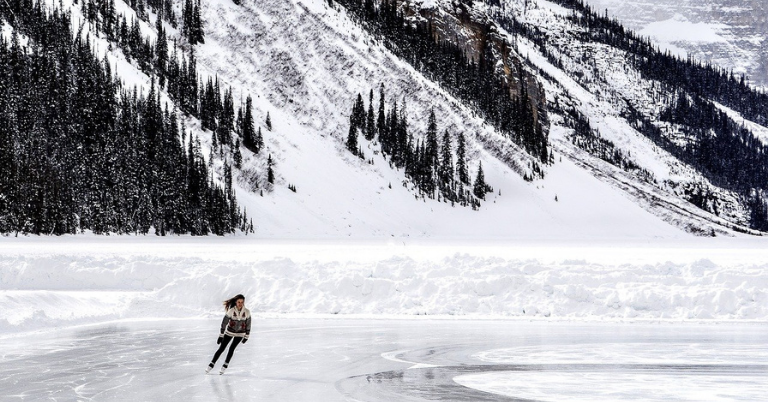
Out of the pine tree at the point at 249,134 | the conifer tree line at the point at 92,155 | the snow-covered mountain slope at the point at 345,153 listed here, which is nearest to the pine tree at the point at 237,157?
the snow-covered mountain slope at the point at 345,153

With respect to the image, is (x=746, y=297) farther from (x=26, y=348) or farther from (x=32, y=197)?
(x=32, y=197)

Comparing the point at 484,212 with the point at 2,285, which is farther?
the point at 484,212

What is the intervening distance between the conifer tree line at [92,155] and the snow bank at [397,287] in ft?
172

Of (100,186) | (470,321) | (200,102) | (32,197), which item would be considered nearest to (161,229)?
(100,186)

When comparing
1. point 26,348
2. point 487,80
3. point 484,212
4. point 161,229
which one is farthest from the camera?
point 487,80

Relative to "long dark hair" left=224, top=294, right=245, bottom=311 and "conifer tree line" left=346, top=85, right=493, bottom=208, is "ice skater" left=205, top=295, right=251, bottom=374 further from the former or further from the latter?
"conifer tree line" left=346, top=85, right=493, bottom=208

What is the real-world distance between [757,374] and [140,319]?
20.2m

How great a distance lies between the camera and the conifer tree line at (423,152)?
117 m

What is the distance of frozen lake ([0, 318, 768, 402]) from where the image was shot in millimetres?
13695

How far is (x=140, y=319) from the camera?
A: 26.7 meters

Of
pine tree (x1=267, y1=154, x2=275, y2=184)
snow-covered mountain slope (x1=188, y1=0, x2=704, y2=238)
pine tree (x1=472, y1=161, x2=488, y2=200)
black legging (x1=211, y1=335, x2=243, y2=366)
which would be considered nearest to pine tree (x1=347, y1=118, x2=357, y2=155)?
snow-covered mountain slope (x1=188, y1=0, x2=704, y2=238)

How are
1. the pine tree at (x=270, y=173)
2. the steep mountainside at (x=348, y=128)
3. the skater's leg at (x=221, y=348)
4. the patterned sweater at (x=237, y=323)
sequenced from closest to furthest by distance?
the skater's leg at (x=221, y=348), the patterned sweater at (x=237, y=323), the pine tree at (x=270, y=173), the steep mountainside at (x=348, y=128)

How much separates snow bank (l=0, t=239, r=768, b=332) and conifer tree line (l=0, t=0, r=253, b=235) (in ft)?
172

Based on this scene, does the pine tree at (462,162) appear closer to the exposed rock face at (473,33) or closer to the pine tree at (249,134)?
the pine tree at (249,134)
